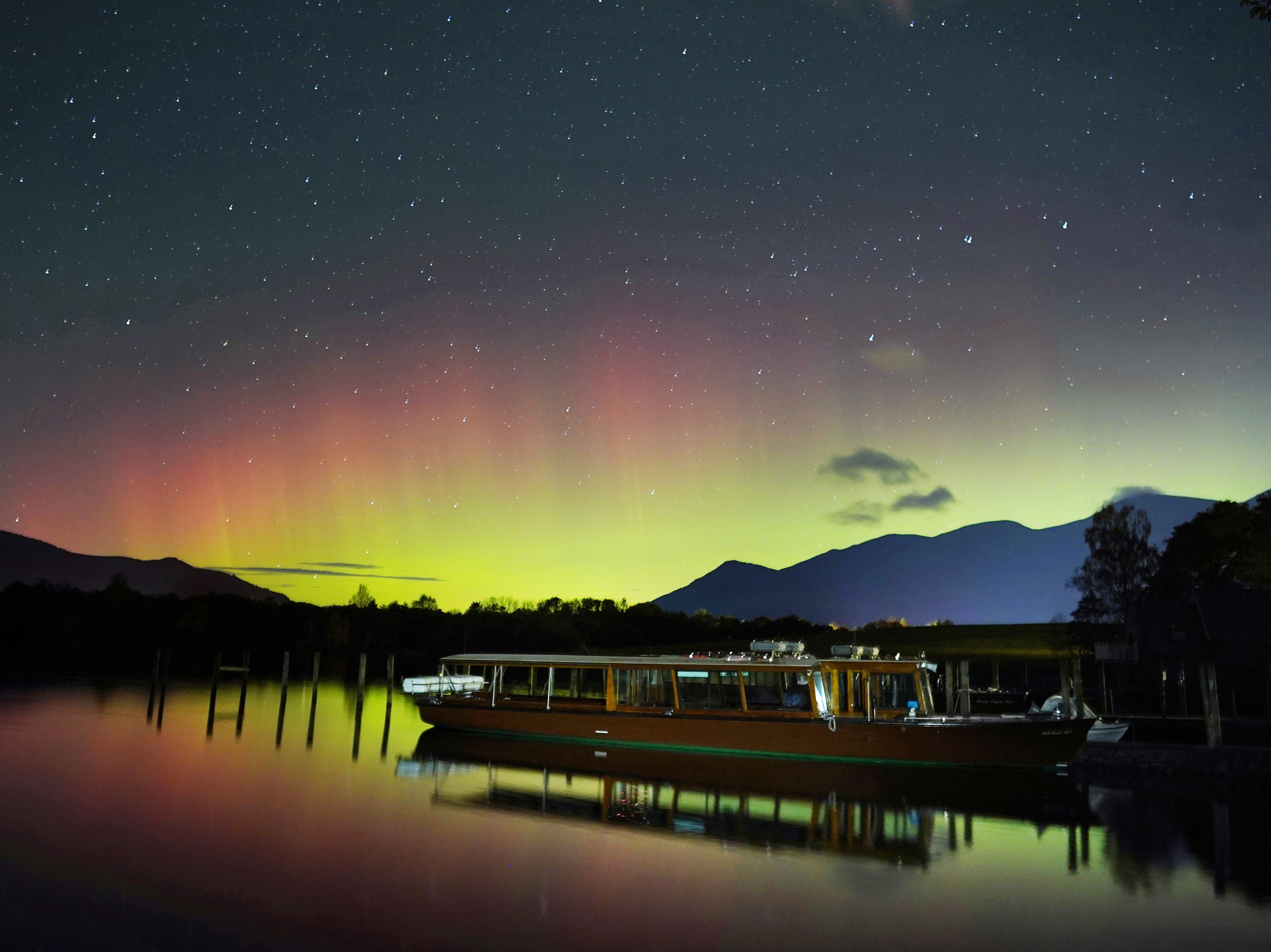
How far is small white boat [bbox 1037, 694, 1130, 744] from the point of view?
27672mm

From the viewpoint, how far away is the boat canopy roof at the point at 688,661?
25.7 m

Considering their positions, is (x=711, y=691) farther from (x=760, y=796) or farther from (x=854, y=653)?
(x=760, y=796)

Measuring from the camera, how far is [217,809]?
21906 millimetres

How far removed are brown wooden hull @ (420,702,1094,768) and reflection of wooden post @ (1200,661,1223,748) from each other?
10.6ft

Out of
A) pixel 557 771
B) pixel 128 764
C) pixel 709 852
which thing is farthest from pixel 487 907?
pixel 128 764

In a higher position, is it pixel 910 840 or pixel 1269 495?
pixel 1269 495

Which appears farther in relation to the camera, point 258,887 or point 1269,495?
point 1269,495

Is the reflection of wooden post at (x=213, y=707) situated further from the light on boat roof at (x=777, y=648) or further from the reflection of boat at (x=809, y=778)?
the light on boat roof at (x=777, y=648)

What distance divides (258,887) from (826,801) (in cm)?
1254

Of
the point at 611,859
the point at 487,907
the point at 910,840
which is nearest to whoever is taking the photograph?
the point at 487,907

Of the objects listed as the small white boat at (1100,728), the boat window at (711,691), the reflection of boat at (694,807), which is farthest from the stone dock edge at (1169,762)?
the boat window at (711,691)

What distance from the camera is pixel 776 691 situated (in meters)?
26.8

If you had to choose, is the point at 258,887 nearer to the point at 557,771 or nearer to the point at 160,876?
the point at 160,876

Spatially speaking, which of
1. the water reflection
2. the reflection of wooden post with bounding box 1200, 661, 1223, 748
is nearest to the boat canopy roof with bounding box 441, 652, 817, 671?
the water reflection
